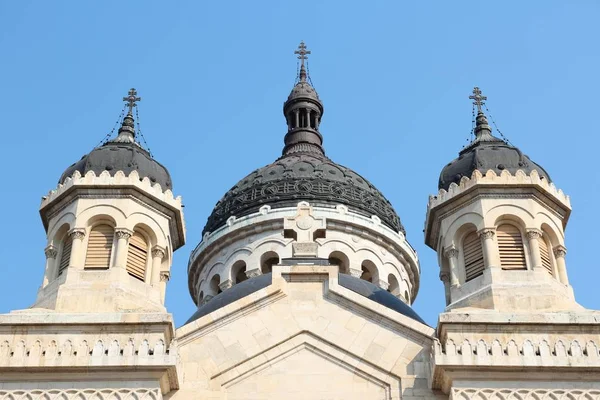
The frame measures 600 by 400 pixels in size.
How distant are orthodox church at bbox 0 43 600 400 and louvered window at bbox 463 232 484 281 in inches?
1.2

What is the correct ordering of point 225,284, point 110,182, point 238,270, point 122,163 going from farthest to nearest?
1. point 238,270
2. point 225,284
3. point 122,163
4. point 110,182

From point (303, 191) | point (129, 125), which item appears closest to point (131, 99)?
point (129, 125)

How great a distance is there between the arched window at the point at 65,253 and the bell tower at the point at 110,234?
0.02 meters

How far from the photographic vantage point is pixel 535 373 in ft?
59.8

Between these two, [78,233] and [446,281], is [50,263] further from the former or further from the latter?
[446,281]

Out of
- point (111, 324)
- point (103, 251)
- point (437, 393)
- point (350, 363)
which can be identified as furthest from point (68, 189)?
point (437, 393)

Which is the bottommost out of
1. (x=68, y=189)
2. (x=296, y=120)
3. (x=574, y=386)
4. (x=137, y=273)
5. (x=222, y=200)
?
(x=574, y=386)

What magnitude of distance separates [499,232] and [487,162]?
168 centimetres

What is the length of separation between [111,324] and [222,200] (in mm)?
15654

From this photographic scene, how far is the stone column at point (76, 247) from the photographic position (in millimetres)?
21052

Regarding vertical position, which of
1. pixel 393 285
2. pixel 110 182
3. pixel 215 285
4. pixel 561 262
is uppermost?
pixel 393 285

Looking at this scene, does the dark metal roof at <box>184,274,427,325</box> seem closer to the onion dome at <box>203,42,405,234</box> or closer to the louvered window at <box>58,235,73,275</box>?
the louvered window at <box>58,235,73,275</box>

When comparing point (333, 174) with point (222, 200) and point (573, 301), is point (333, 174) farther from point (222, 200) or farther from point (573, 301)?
point (573, 301)

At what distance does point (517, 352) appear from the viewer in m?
18.5
